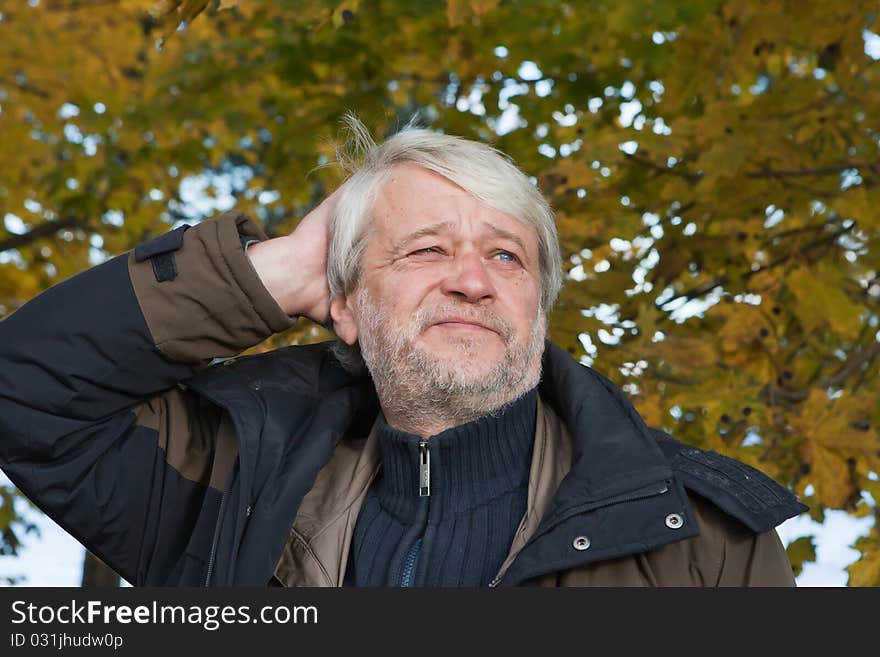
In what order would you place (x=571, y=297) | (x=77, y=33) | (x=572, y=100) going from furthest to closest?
(x=77, y=33), (x=572, y=100), (x=571, y=297)

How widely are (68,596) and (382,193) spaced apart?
1148 mm

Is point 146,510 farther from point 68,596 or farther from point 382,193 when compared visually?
point 382,193

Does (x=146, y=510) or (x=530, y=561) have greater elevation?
(x=146, y=510)

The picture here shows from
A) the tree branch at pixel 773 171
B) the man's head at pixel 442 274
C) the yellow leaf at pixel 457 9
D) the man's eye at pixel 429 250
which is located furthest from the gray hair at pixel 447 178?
the tree branch at pixel 773 171

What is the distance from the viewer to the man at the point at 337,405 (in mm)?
2291

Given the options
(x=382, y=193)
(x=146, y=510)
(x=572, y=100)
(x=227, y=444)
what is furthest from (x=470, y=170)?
(x=572, y=100)

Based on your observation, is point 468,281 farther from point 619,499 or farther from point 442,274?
point 619,499

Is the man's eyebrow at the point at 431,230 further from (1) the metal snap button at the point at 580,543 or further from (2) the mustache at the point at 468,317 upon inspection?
(1) the metal snap button at the point at 580,543

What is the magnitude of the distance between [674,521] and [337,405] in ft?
2.94

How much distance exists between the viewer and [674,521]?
203 cm

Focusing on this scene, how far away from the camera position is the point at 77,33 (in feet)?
20.8

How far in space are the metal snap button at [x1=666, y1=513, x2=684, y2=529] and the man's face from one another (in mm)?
491

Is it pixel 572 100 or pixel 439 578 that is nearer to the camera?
pixel 439 578

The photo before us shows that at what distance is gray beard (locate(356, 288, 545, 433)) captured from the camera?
237cm
